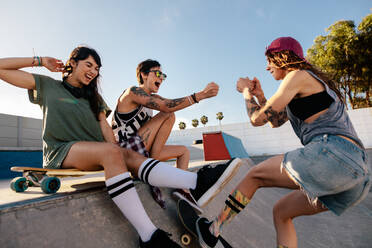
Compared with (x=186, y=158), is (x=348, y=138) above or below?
above

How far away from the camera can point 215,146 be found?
8320 millimetres

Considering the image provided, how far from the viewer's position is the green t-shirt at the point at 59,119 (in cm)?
171

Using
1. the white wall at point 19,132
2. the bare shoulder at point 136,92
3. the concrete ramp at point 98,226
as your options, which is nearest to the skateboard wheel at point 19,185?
the concrete ramp at point 98,226

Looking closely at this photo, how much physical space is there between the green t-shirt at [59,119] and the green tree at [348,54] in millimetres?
22430

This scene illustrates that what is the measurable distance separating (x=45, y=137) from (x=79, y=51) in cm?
103

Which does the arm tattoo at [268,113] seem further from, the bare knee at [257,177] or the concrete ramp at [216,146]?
the concrete ramp at [216,146]

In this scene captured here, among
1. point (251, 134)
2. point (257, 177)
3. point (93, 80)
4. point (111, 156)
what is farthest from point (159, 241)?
point (251, 134)

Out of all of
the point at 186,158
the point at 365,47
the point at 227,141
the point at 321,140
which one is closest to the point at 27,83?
the point at 186,158

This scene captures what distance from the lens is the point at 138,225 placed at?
4.39ft

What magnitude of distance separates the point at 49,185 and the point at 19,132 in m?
11.6

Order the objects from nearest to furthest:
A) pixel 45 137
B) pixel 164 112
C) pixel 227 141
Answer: pixel 45 137
pixel 164 112
pixel 227 141

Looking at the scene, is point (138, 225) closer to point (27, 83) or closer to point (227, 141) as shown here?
point (27, 83)

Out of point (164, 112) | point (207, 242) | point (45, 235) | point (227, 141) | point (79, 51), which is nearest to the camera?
point (45, 235)

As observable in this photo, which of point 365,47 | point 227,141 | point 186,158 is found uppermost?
point 365,47
